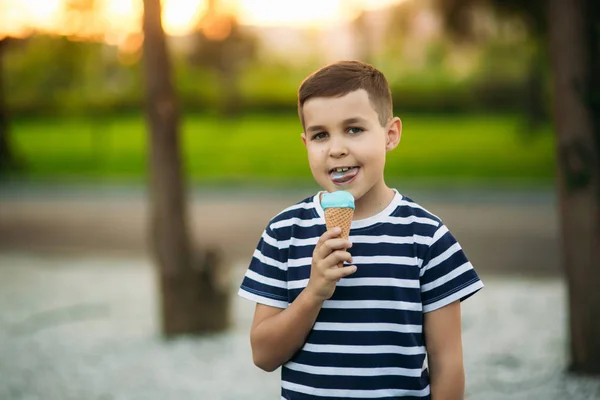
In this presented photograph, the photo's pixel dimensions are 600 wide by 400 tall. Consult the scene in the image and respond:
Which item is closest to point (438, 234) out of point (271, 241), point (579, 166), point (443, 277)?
point (443, 277)

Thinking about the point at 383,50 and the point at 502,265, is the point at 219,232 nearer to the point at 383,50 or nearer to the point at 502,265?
the point at 502,265

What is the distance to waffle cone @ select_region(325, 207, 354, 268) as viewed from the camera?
177 cm

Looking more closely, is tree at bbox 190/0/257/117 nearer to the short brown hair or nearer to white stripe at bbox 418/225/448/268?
the short brown hair

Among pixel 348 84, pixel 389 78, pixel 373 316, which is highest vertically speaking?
pixel 389 78

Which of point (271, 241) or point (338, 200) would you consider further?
point (271, 241)

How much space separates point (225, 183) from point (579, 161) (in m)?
17.0

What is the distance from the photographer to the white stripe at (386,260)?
1859 millimetres

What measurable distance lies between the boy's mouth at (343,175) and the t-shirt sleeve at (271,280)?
0.23 m

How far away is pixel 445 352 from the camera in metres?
1.87

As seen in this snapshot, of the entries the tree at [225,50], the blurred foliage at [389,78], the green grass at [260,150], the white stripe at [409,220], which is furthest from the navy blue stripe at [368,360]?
the tree at [225,50]

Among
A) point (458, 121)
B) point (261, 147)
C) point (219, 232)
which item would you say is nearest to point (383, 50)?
point (458, 121)

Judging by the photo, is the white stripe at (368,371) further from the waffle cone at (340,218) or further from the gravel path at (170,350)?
the gravel path at (170,350)

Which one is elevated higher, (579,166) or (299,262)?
(579,166)

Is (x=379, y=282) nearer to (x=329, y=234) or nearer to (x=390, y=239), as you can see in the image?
(x=390, y=239)
